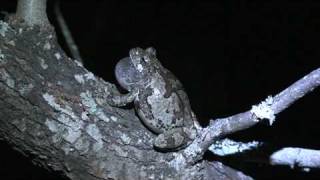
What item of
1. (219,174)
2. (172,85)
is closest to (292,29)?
(172,85)

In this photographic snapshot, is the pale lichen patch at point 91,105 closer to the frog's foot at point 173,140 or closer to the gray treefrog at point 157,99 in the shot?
the gray treefrog at point 157,99

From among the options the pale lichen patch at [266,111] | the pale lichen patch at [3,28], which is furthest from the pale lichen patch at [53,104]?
the pale lichen patch at [266,111]

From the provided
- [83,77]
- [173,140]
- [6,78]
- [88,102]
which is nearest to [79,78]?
[83,77]

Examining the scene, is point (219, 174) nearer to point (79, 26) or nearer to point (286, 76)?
point (286, 76)

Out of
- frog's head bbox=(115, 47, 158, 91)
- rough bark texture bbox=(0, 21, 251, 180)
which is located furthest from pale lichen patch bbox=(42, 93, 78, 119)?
frog's head bbox=(115, 47, 158, 91)

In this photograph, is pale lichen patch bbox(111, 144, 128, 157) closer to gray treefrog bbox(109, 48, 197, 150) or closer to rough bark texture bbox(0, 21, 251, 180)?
rough bark texture bbox(0, 21, 251, 180)

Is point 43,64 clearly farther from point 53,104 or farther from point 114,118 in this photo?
point 114,118

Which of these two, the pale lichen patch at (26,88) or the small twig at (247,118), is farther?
the pale lichen patch at (26,88)
